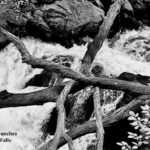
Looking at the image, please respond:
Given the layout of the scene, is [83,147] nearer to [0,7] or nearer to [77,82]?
[77,82]

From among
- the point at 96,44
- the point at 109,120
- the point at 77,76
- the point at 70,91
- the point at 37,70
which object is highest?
the point at 77,76

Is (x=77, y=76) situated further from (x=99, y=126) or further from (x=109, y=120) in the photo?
(x=99, y=126)

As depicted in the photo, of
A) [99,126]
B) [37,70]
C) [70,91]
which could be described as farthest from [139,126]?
[37,70]

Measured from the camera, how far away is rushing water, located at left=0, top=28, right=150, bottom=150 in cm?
→ 707

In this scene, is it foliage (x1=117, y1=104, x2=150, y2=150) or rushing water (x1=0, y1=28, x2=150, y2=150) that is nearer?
foliage (x1=117, y1=104, x2=150, y2=150)

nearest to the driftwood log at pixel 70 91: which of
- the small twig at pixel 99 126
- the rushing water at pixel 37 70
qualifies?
the small twig at pixel 99 126

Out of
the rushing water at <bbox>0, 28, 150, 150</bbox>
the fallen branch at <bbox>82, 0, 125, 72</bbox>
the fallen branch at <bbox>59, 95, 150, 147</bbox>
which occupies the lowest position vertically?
the rushing water at <bbox>0, 28, 150, 150</bbox>

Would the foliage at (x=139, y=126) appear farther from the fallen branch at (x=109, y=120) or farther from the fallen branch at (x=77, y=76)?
the fallen branch at (x=77, y=76)

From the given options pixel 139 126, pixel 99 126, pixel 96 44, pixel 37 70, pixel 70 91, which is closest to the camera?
pixel 139 126

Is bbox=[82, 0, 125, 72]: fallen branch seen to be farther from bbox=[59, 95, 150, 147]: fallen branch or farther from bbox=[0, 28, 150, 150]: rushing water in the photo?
bbox=[0, 28, 150, 150]: rushing water

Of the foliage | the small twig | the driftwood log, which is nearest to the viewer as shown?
the foliage

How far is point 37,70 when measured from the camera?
27.6ft

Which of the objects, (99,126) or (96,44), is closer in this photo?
(99,126)

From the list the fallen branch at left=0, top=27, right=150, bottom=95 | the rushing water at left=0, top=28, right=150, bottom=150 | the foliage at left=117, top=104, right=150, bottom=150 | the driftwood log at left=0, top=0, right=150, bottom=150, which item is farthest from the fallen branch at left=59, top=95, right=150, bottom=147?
the rushing water at left=0, top=28, right=150, bottom=150
